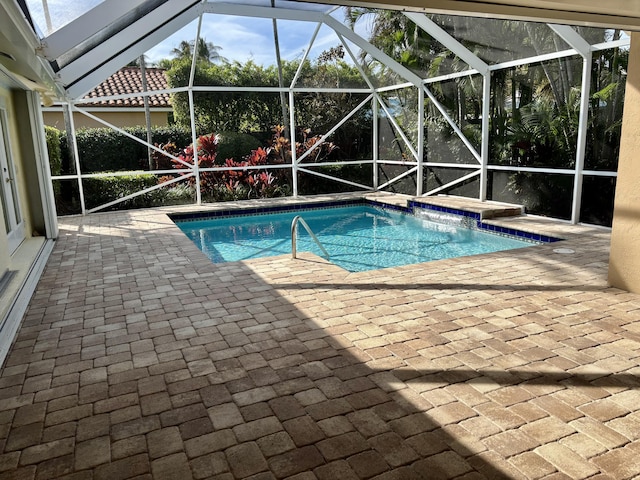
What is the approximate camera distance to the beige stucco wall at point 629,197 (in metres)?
4.17

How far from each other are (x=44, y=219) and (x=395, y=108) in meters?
8.04

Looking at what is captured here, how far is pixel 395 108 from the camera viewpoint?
1178cm

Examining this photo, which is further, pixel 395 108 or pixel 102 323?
pixel 395 108

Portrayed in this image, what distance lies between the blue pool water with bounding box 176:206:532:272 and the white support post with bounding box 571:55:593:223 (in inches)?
42.5

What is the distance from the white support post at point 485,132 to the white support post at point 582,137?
198cm

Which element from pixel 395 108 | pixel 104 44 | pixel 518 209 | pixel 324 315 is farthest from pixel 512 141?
pixel 104 44

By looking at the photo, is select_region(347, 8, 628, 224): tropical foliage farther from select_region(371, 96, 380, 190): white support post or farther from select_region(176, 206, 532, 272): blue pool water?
select_region(371, 96, 380, 190): white support post

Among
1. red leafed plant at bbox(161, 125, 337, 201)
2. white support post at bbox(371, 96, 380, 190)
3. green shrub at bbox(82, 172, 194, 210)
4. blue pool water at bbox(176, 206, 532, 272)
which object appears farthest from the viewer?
white support post at bbox(371, 96, 380, 190)

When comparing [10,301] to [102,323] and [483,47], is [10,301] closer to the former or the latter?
[102,323]

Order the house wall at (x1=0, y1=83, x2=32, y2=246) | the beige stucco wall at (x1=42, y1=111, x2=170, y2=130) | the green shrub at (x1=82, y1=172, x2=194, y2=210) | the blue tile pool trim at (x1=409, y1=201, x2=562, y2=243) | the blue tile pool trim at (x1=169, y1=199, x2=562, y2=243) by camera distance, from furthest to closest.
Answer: the beige stucco wall at (x1=42, y1=111, x2=170, y2=130), the green shrub at (x1=82, y1=172, x2=194, y2=210), the blue tile pool trim at (x1=169, y1=199, x2=562, y2=243), the blue tile pool trim at (x1=409, y1=201, x2=562, y2=243), the house wall at (x1=0, y1=83, x2=32, y2=246)

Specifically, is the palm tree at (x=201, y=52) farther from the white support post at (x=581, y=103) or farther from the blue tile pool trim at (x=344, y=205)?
the white support post at (x=581, y=103)

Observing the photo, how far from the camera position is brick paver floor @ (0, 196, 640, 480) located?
7.52 ft

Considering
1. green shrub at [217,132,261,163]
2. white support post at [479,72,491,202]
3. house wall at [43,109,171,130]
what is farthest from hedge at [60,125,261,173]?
white support post at [479,72,491,202]

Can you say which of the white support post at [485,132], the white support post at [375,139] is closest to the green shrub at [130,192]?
the white support post at [375,139]
